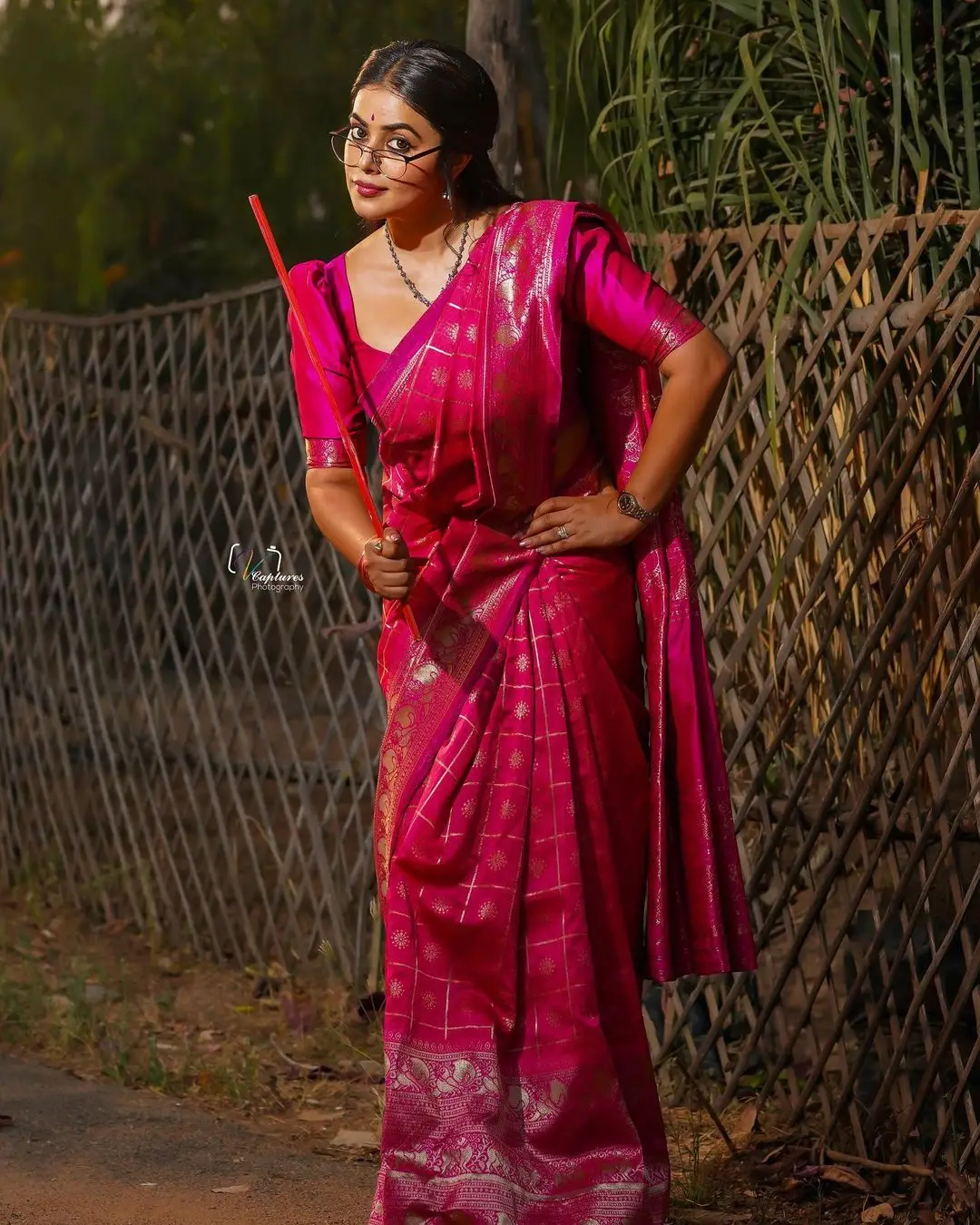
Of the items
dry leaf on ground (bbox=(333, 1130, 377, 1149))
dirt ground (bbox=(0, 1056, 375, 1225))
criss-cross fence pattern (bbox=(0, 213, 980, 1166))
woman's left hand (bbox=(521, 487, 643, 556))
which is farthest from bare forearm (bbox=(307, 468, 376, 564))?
dry leaf on ground (bbox=(333, 1130, 377, 1149))

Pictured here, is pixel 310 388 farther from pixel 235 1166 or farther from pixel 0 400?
pixel 0 400

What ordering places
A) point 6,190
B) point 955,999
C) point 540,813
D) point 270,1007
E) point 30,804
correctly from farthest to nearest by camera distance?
point 6,190
point 30,804
point 270,1007
point 955,999
point 540,813

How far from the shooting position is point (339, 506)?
2.71 metres

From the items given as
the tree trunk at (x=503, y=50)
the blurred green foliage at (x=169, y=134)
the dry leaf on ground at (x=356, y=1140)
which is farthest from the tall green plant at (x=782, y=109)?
the blurred green foliage at (x=169, y=134)

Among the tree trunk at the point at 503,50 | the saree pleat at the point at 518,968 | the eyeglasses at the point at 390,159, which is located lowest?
the saree pleat at the point at 518,968

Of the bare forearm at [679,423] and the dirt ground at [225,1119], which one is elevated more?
the bare forearm at [679,423]

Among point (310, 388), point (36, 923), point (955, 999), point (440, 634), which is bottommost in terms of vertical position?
point (36, 923)

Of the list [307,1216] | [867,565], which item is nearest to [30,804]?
[307,1216]

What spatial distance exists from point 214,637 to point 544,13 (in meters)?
2.02

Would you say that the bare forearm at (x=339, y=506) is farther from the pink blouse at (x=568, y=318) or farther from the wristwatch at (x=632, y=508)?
the wristwatch at (x=632, y=508)

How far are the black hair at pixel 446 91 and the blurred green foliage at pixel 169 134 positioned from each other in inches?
230

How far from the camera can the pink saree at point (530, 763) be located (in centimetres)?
251

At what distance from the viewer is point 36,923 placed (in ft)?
18.0

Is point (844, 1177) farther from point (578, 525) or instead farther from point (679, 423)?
point (679, 423)
